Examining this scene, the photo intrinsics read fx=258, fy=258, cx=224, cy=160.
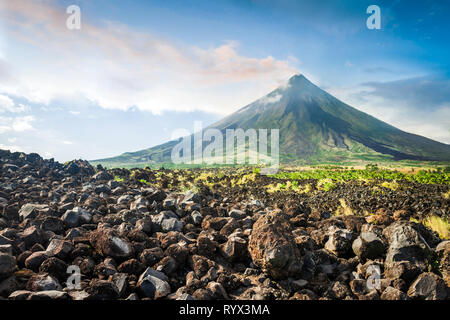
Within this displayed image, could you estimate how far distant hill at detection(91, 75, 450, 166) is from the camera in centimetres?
13512

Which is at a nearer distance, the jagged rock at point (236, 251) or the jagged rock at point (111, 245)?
the jagged rock at point (111, 245)

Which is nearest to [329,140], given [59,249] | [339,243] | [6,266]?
[339,243]

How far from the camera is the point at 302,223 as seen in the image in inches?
290

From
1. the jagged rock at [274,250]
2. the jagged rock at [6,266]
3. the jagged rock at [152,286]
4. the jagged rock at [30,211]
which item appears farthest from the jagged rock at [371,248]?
the jagged rock at [30,211]

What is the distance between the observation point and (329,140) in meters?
159

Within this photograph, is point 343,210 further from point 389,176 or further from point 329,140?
point 329,140

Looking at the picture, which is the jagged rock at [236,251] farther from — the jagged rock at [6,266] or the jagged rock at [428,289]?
the jagged rock at [6,266]

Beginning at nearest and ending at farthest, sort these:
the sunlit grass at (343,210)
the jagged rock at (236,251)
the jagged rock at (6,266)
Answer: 1. the jagged rock at (6,266)
2. the jagged rock at (236,251)
3. the sunlit grass at (343,210)

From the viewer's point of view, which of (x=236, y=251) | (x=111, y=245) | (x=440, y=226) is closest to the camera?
(x=111, y=245)

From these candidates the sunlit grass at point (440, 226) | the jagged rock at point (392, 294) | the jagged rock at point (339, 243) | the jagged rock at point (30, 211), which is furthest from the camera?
the jagged rock at point (30, 211)

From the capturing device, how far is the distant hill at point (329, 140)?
135125mm
